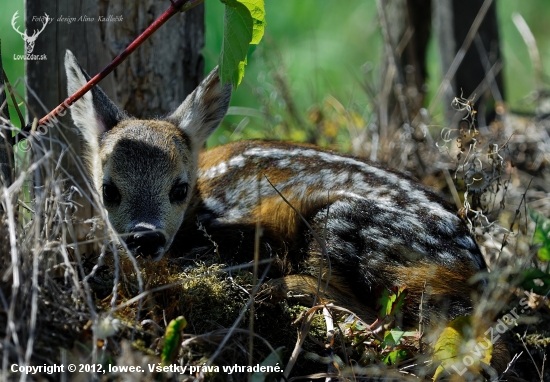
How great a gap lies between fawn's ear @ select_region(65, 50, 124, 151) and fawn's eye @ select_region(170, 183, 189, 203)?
2.32ft

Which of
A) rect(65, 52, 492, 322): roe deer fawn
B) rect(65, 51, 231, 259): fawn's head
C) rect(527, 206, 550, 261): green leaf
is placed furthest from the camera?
rect(527, 206, 550, 261): green leaf

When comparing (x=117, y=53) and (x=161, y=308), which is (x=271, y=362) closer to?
(x=161, y=308)

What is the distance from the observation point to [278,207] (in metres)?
4.95

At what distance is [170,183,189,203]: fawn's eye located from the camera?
4.95 meters

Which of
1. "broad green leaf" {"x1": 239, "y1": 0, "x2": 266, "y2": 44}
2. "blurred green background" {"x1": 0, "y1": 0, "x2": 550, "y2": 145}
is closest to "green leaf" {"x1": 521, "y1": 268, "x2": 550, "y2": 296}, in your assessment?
"broad green leaf" {"x1": 239, "y1": 0, "x2": 266, "y2": 44}

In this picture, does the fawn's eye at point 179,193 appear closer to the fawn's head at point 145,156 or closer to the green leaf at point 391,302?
the fawn's head at point 145,156

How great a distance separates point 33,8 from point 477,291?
377 cm

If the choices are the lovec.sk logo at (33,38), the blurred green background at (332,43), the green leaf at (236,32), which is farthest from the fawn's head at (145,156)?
the blurred green background at (332,43)

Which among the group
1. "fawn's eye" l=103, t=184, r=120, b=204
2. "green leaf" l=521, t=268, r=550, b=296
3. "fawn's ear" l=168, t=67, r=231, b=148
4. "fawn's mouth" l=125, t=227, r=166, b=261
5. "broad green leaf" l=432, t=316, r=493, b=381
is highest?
"fawn's ear" l=168, t=67, r=231, b=148

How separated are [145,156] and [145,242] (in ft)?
2.38

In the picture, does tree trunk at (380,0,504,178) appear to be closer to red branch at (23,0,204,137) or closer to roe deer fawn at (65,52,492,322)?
roe deer fawn at (65,52,492,322)

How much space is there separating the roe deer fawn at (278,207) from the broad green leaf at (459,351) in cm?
46

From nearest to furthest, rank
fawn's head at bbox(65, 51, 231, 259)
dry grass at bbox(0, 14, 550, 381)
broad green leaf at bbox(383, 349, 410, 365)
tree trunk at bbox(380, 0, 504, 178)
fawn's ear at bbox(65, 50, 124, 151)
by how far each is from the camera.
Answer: dry grass at bbox(0, 14, 550, 381) < broad green leaf at bbox(383, 349, 410, 365) < fawn's head at bbox(65, 51, 231, 259) < fawn's ear at bbox(65, 50, 124, 151) < tree trunk at bbox(380, 0, 504, 178)

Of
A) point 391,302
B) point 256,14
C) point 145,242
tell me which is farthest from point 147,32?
point 391,302
